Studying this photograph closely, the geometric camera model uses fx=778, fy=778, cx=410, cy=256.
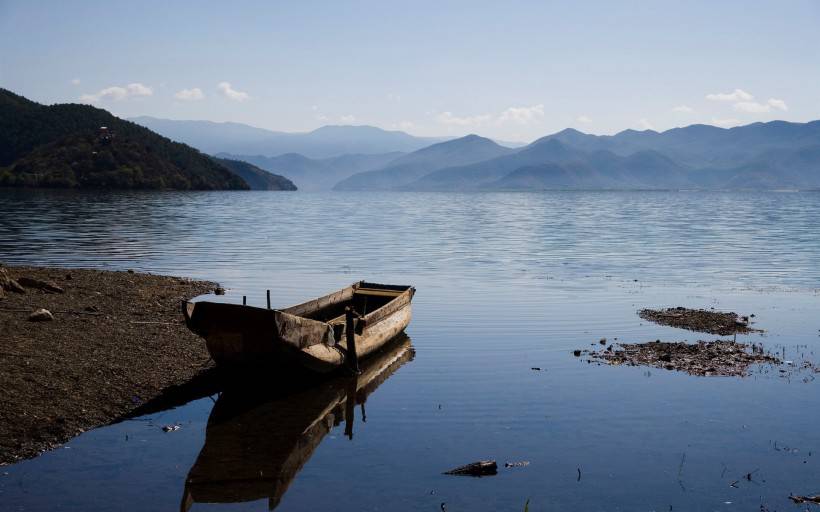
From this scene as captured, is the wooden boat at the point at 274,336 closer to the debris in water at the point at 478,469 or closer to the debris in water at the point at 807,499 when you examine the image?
the debris in water at the point at 478,469

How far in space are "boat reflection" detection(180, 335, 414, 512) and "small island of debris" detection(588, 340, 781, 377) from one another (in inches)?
273

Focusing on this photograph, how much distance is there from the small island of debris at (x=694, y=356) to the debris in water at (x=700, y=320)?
2337mm

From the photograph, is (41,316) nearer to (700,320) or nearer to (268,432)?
(268,432)

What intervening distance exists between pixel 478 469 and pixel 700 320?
18100 mm

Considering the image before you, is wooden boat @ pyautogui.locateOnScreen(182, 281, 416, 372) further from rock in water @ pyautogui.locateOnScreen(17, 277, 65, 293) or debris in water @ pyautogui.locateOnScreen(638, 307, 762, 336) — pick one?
debris in water @ pyautogui.locateOnScreen(638, 307, 762, 336)

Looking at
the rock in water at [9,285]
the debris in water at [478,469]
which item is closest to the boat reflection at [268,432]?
the debris in water at [478,469]

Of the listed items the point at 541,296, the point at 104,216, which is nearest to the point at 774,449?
the point at 541,296

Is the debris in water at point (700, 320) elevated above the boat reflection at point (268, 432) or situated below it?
above

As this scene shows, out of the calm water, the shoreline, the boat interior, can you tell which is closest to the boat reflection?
the calm water

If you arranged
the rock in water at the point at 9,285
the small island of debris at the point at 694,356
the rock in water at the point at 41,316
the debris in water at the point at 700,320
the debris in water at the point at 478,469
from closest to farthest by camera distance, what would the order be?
1. the debris in water at the point at 478,469
2. the small island of debris at the point at 694,356
3. the rock in water at the point at 41,316
4. the debris in water at the point at 700,320
5. the rock in water at the point at 9,285

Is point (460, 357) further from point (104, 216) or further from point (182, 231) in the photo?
point (104, 216)

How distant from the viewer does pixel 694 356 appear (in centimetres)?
2338

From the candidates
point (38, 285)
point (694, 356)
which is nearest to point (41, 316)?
point (38, 285)

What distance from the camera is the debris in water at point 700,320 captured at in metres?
27.9
